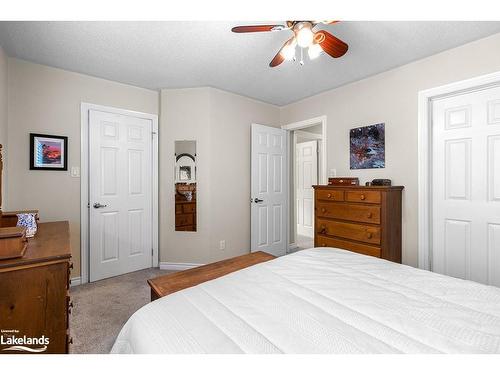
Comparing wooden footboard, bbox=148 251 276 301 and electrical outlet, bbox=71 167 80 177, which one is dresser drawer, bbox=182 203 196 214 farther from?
wooden footboard, bbox=148 251 276 301

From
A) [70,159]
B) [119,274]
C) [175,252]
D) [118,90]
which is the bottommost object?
[119,274]

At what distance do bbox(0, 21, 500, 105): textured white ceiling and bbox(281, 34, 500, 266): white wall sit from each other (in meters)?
0.13

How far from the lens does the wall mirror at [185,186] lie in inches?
136

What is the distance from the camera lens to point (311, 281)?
1259 millimetres

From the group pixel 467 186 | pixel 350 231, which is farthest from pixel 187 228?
pixel 467 186

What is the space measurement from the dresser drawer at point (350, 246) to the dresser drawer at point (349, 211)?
0.27 meters

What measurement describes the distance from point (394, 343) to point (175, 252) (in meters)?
3.12

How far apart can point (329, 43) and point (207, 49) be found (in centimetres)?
119

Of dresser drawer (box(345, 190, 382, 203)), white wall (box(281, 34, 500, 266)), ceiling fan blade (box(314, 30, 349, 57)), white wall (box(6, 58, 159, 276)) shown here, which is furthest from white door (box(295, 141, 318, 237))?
white wall (box(6, 58, 159, 276))

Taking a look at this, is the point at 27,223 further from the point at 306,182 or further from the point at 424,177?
the point at 306,182

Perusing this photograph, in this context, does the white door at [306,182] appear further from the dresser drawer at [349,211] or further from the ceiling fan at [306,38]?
the ceiling fan at [306,38]

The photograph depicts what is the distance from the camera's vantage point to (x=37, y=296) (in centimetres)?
127
